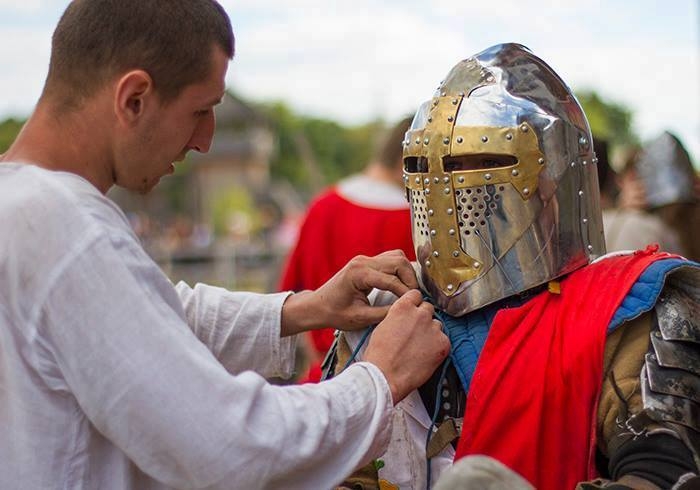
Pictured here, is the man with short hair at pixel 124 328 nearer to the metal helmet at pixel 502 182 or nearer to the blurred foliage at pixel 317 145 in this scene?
the metal helmet at pixel 502 182

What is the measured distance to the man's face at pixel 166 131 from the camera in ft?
5.72

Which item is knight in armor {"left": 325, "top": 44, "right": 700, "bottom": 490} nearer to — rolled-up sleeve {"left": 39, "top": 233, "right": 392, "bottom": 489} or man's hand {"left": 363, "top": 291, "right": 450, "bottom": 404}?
man's hand {"left": 363, "top": 291, "right": 450, "bottom": 404}

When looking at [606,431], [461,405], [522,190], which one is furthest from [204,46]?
[606,431]

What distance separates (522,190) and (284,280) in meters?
2.39

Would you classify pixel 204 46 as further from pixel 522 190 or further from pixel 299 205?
pixel 299 205

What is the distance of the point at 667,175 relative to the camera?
5.27m

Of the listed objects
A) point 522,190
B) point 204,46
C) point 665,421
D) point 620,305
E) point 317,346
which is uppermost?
point 204,46

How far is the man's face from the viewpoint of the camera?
174 centimetres

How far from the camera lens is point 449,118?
2.07 meters

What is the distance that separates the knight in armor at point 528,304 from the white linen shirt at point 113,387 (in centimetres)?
36

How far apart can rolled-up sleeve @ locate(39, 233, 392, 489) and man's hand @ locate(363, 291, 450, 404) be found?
20 cm

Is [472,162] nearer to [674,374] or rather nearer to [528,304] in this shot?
[528,304]

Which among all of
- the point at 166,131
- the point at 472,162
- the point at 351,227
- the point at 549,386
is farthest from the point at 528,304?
the point at 351,227

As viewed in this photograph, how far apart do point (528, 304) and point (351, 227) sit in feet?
7.30
